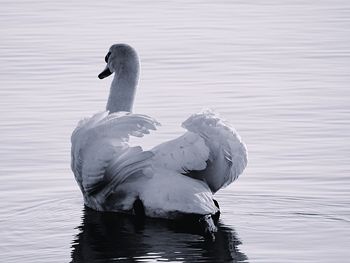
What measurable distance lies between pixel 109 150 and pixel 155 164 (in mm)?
373

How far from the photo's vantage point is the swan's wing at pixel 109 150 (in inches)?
416

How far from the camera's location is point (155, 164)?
10633 millimetres

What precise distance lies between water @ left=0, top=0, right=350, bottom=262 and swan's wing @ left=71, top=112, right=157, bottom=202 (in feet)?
1.30

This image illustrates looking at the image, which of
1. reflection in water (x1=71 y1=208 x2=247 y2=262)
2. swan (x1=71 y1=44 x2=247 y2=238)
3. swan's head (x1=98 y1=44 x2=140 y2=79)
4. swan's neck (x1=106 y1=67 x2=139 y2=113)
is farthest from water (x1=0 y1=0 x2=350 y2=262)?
swan's head (x1=98 y1=44 x2=140 y2=79)

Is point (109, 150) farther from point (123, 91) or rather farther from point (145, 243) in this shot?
point (123, 91)

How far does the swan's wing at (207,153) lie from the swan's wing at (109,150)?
21cm

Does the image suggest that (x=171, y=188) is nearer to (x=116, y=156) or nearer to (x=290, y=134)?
(x=116, y=156)

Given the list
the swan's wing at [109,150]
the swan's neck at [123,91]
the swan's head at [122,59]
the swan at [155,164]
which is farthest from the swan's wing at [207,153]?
the swan's head at [122,59]

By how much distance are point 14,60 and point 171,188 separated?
9.35 meters

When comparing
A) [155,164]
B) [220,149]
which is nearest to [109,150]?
[155,164]

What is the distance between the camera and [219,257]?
959 cm

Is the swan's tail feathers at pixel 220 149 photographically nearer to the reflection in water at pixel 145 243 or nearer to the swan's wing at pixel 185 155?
the swan's wing at pixel 185 155

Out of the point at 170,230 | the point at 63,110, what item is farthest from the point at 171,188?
the point at 63,110

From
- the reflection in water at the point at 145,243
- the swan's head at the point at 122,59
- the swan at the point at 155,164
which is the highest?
the swan's head at the point at 122,59
